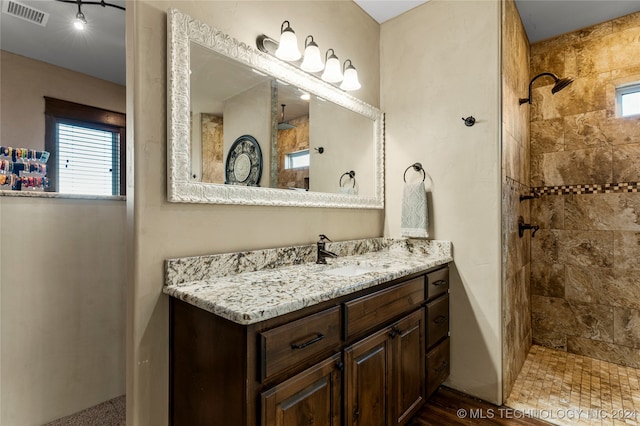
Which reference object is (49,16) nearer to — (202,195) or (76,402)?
(202,195)

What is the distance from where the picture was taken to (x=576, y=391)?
2.06 meters

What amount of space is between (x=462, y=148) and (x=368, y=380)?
1.57m

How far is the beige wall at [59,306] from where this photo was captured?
159 cm

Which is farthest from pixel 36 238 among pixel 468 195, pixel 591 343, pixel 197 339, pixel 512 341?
pixel 591 343

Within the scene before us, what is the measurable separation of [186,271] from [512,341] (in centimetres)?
219

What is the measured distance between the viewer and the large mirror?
1334 mm

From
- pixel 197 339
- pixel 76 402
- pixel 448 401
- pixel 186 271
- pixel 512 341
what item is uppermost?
pixel 186 271

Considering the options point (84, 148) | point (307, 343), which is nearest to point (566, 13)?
point (307, 343)

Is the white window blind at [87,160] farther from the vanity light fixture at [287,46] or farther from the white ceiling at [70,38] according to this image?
the vanity light fixture at [287,46]

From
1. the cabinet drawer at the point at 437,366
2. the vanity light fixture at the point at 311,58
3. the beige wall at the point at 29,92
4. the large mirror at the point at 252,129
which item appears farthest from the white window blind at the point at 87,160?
the cabinet drawer at the point at 437,366

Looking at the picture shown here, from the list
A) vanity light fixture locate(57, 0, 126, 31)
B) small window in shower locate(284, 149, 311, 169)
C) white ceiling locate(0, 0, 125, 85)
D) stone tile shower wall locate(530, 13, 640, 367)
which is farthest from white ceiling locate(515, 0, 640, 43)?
white ceiling locate(0, 0, 125, 85)

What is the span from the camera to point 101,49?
2.92 m

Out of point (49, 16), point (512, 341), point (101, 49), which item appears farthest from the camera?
point (101, 49)

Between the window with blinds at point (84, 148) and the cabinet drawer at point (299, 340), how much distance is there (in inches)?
129
